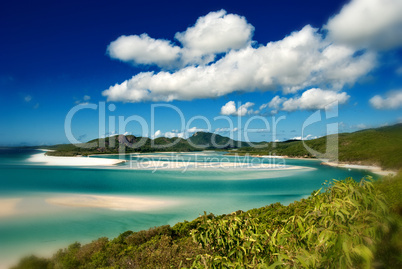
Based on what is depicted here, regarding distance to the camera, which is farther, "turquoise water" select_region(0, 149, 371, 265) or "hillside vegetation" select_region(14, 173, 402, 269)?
"turquoise water" select_region(0, 149, 371, 265)

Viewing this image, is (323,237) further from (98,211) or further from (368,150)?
(368,150)

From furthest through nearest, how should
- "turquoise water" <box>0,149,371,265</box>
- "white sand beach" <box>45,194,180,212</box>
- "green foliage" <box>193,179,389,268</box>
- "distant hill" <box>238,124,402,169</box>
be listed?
"distant hill" <box>238,124,402,169</box>
"white sand beach" <box>45,194,180,212</box>
"turquoise water" <box>0,149,371,265</box>
"green foliage" <box>193,179,389,268</box>

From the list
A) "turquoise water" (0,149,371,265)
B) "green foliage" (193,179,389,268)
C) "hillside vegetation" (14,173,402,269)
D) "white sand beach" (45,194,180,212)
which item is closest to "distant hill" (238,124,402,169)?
"turquoise water" (0,149,371,265)

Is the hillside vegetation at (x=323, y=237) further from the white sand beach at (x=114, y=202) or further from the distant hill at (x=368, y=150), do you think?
the distant hill at (x=368, y=150)

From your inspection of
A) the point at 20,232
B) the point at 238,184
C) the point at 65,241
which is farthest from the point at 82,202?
the point at 238,184

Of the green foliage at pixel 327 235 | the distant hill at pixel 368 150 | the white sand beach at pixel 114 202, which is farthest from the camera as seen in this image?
the distant hill at pixel 368 150

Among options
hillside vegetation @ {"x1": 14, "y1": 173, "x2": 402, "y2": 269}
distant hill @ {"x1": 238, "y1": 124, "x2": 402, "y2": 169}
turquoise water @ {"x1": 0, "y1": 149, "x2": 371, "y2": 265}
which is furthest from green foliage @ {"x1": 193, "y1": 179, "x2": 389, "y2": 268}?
distant hill @ {"x1": 238, "y1": 124, "x2": 402, "y2": 169}

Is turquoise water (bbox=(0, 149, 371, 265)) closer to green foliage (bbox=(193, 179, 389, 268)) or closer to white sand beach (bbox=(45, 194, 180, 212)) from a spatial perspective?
white sand beach (bbox=(45, 194, 180, 212))

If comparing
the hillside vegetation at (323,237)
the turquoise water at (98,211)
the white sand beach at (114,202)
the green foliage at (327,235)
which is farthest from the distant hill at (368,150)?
the green foliage at (327,235)

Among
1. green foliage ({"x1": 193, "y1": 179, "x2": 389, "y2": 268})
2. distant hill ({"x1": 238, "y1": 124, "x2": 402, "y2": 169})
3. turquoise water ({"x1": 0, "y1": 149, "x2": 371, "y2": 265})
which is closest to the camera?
green foliage ({"x1": 193, "y1": 179, "x2": 389, "y2": 268})

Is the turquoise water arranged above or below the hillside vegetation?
below
